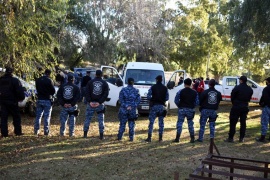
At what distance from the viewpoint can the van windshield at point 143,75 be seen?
12.8 metres

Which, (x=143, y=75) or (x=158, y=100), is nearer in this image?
(x=158, y=100)

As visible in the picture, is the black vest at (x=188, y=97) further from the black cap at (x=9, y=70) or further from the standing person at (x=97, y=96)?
the black cap at (x=9, y=70)

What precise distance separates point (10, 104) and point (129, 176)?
4.20m

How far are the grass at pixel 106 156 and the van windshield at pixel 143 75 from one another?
3528 millimetres

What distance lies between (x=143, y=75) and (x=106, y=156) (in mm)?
6505

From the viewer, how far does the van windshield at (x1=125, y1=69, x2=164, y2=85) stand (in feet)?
42.1

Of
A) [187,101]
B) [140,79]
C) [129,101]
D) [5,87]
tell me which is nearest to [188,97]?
[187,101]

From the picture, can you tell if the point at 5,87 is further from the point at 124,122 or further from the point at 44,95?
the point at 124,122

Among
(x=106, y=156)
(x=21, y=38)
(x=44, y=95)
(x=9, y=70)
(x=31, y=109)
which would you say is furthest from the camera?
(x=31, y=109)

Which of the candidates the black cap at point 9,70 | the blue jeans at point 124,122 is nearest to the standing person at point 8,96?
the black cap at point 9,70

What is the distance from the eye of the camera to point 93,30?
2781cm

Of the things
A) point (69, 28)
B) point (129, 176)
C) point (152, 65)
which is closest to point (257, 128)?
point (152, 65)

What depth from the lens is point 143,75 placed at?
13.0 metres

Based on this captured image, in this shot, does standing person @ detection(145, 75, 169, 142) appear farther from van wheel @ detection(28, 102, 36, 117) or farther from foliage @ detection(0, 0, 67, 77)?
van wheel @ detection(28, 102, 36, 117)
